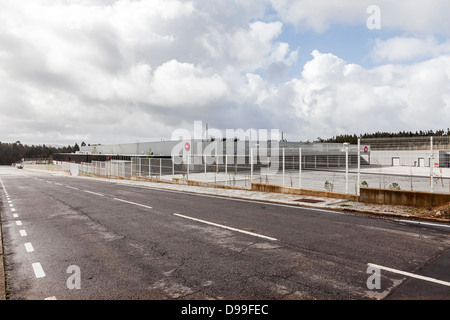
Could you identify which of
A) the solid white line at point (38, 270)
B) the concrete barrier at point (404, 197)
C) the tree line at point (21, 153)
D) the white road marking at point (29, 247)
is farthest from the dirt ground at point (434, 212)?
the tree line at point (21, 153)

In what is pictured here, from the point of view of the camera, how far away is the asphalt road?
4070mm

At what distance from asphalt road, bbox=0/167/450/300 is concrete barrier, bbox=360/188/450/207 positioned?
2591 millimetres

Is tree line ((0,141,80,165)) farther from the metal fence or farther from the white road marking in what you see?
the white road marking

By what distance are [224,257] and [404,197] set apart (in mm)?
8569

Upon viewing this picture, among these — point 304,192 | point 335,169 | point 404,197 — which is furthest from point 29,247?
point 335,169

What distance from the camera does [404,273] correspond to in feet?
15.0

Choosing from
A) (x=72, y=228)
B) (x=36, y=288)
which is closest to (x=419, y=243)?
(x=36, y=288)

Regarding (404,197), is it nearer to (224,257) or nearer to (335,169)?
(224,257)

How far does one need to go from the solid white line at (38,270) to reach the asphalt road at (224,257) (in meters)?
0.02

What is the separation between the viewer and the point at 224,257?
540cm

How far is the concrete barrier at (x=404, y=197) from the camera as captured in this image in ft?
31.7

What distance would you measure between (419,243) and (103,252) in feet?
23.1

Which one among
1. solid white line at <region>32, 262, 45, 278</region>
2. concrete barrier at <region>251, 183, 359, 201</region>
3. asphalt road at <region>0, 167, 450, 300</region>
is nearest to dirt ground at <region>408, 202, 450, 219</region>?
asphalt road at <region>0, 167, 450, 300</region>
